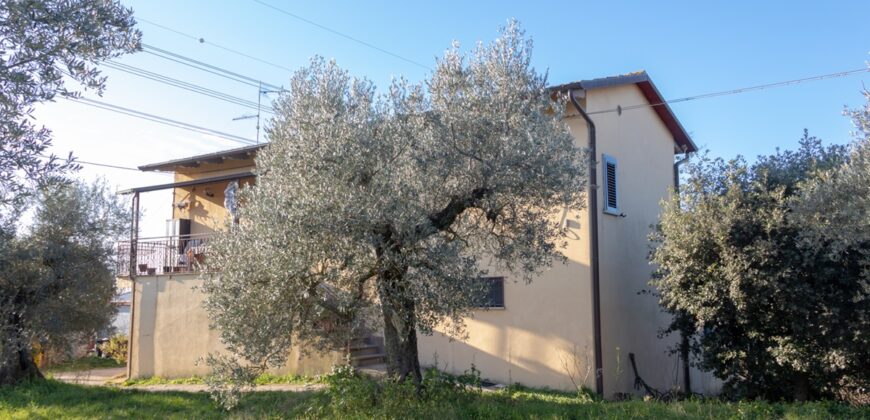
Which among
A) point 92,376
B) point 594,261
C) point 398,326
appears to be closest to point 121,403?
point 92,376

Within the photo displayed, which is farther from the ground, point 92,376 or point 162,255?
point 162,255

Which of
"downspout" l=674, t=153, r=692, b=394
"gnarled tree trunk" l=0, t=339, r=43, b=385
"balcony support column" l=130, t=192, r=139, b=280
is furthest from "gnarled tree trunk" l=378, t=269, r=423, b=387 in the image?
"balcony support column" l=130, t=192, r=139, b=280

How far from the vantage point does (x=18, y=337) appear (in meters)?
13.7

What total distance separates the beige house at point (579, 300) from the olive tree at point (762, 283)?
Result: 1.48 metres

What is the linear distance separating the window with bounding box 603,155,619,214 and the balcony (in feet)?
31.0

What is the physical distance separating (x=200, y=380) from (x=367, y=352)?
380 centimetres

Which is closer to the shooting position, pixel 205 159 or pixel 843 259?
pixel 843 259

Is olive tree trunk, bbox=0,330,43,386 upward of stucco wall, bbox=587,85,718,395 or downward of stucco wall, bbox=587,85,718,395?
downward

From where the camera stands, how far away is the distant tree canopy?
11.0 m

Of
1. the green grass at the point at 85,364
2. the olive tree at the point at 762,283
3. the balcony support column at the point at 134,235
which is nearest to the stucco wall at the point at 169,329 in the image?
the balcony support column at the point at 134,235

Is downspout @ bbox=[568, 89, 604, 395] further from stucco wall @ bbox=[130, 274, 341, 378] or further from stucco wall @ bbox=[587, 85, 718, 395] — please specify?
stucco wall @ bbox=[130, 274, 341, 378]

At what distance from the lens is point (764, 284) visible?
11070 millimetres

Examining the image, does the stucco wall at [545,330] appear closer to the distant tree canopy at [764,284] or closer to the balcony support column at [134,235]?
the distant tree canopy at [764,284]

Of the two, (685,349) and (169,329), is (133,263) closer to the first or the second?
(169,329)
